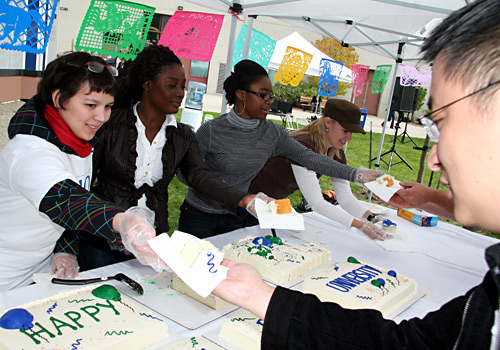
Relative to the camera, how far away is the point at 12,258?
66.1 inches

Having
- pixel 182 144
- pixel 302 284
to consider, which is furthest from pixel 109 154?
pixel 302 284

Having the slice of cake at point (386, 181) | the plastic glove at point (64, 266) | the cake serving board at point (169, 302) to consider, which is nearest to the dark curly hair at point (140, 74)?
the plastic glove at point (64, 266)

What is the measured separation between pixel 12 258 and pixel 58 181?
50 cm

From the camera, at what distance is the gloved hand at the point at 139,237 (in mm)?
1311

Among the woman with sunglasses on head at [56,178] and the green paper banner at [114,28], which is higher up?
A: the green paper banner at [114,28]

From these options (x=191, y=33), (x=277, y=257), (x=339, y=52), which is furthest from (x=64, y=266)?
(x=339, y=52)

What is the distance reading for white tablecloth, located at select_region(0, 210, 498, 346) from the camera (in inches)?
70.2

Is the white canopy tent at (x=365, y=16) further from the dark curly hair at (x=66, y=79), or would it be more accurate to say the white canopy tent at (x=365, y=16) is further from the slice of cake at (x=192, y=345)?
the slice of cake at (x=192, y=345)

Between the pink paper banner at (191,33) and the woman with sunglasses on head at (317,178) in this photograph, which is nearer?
the woman with sunglasses on head at (317,178)

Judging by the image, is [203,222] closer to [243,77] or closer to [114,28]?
[243,77]

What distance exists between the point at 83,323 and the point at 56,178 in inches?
20.5

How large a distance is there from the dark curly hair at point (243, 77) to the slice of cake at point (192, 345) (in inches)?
77.2

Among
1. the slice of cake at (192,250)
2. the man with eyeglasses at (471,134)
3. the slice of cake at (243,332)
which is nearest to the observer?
the man with eyeglasses at (471,134)

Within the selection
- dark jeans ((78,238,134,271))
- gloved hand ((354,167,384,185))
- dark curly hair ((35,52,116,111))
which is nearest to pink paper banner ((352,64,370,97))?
gloved hand ((354,167,384,185))
